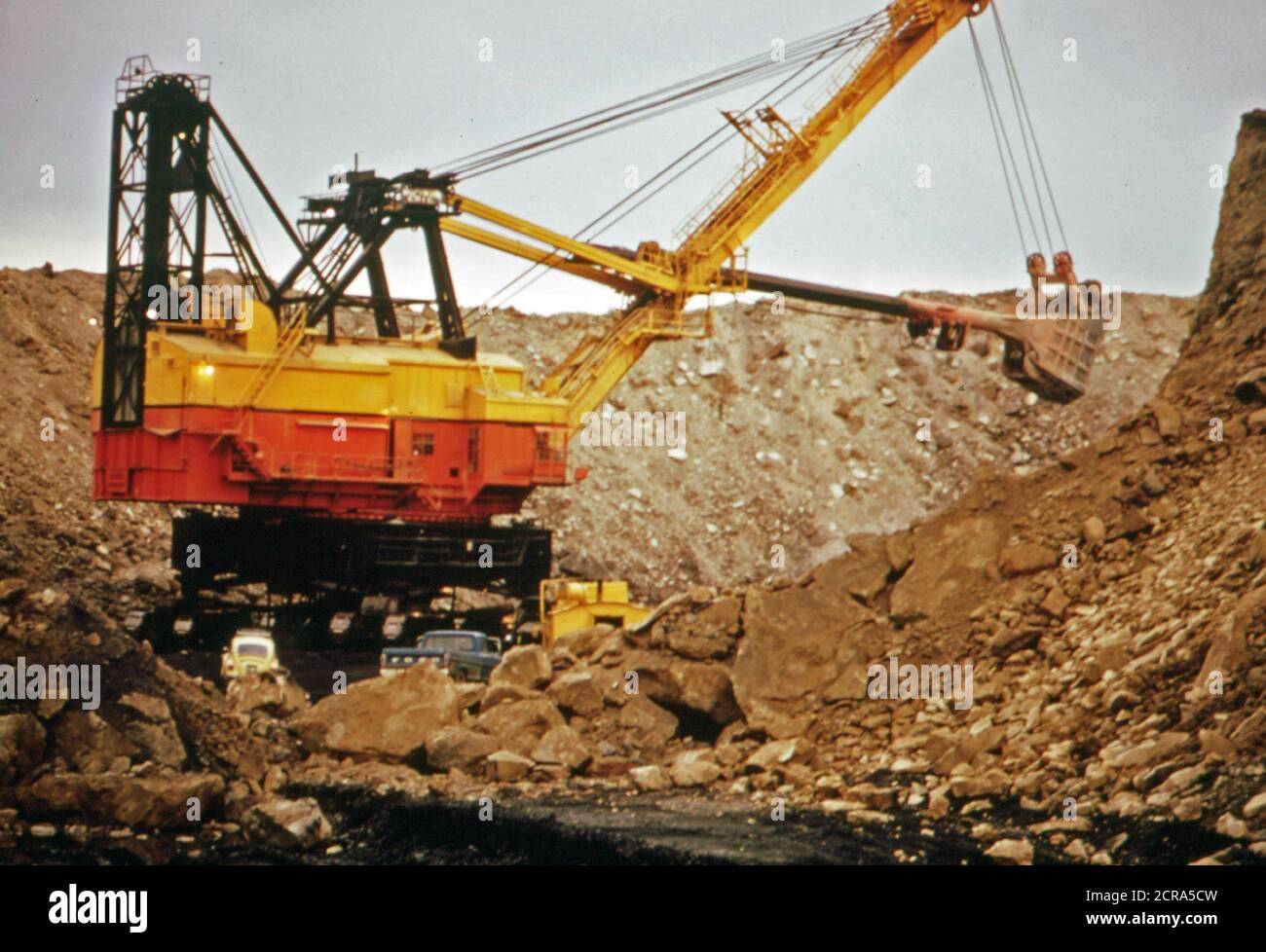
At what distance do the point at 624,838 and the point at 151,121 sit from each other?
11.9 meters

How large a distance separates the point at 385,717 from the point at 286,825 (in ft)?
12.1

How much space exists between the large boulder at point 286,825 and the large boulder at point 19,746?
5.72ft

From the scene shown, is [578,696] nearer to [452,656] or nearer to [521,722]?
[521,722]

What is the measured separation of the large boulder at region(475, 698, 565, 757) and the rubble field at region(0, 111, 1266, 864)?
3 cm

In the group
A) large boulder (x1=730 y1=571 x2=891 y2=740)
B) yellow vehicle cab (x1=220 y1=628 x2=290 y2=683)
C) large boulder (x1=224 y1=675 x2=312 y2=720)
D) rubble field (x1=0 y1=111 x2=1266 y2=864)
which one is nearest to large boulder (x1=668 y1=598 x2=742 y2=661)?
rubble field (x1=0 y1=111 x2=1266 y2=864)

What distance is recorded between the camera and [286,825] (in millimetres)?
13969

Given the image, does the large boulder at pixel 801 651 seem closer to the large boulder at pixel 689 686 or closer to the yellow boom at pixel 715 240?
the large boulder at pixel 689 686

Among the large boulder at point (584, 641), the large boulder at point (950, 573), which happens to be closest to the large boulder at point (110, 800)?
the large boulder at point (584, 641)

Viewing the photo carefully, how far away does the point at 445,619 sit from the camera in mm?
24031

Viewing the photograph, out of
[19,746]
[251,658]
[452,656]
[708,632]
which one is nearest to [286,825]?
[19,746]

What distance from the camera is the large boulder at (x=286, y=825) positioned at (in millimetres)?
13930

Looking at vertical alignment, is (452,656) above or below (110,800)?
above
